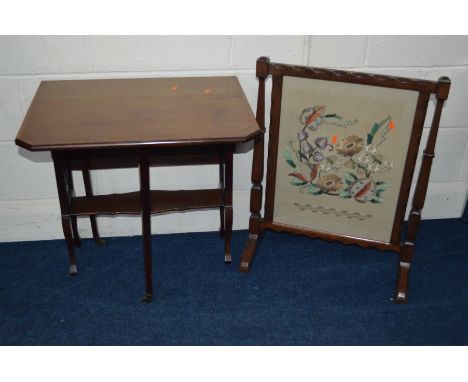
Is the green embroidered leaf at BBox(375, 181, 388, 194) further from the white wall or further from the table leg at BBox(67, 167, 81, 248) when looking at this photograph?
the table leg at BBox(67, 167, 81, 248)

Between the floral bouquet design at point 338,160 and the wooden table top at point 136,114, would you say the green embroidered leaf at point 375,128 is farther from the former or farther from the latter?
the wooden table top at point 136,114

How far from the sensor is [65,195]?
7.34 ft

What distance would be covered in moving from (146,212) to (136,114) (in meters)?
0.36

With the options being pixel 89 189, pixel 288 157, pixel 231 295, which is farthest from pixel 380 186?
pixel 89 189

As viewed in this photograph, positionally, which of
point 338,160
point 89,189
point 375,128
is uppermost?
point 375,128

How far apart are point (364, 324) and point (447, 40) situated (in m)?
1.23

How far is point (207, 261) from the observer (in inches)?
100

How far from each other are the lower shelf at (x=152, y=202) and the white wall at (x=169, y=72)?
0.21 m

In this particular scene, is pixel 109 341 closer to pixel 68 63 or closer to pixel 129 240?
pixel 129 240

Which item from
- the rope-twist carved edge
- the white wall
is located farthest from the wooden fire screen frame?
the white wall

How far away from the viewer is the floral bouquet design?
2246 mm

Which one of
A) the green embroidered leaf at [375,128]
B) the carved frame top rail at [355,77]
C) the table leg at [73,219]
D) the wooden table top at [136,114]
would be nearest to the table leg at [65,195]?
the table leg at [73,219]

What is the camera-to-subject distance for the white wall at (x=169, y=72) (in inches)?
90.7

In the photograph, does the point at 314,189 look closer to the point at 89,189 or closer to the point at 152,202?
the point at 152,202
